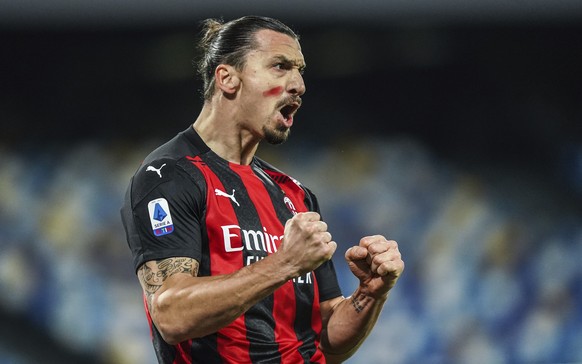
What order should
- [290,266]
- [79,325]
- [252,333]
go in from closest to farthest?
[290,266], [252,333], [79,325]

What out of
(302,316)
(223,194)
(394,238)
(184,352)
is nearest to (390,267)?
(302,316)

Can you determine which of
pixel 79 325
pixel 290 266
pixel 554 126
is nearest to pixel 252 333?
pixel 290 266

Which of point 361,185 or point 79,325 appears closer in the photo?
point 79,325

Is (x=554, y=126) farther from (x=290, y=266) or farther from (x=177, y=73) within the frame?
(x=290, y=266)

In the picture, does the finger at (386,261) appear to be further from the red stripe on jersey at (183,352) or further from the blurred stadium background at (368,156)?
the blurred stadium background at (368,156)

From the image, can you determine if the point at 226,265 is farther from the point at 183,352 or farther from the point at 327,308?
the point at 327,308

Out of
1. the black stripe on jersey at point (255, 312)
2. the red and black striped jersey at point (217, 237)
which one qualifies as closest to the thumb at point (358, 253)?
the red and black striped jersey at point (217, 237)

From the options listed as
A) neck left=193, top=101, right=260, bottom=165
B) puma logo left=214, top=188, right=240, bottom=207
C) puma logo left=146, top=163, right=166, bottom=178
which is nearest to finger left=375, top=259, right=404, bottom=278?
puma logo left=214, top=188, right=240, bottom=207

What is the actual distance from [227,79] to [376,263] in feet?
2.38

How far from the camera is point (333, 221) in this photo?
5.03m

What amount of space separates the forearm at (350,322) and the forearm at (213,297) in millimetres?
594

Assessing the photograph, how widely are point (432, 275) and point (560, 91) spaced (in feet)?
4.75

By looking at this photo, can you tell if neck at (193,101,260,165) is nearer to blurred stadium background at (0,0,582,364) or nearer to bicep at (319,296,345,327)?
bicep at (319,296,345,327)

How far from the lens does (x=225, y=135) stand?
2.61 meters
